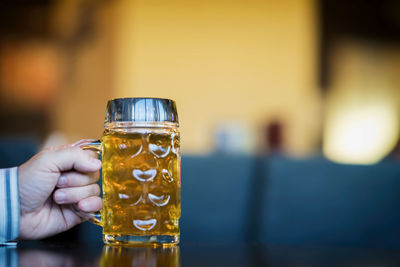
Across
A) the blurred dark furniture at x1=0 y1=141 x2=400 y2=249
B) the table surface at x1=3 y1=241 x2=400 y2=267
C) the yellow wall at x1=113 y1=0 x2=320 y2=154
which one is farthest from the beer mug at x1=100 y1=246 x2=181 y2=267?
the yellow wall at x1=113 y1=0 x2=320 y2=154

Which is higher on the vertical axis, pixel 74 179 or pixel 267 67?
pixel 267 67

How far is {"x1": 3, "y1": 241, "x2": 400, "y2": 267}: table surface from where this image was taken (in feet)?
1.80

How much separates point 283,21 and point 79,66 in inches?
90.0

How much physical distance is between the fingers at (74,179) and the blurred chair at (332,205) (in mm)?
852

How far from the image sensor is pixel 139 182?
0.62 meters

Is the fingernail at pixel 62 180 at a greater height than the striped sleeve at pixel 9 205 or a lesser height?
greater

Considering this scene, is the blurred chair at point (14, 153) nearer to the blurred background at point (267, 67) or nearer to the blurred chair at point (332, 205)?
the blurred chair at point (332, 205)

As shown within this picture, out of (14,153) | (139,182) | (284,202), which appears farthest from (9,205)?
(284,202)

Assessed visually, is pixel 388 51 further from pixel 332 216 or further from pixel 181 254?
pixel 181 254

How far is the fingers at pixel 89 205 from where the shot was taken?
0.64m

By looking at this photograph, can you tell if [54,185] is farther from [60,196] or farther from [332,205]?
[332,205]

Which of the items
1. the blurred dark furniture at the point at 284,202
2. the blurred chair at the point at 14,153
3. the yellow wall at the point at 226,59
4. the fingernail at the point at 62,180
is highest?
the yellow wall at the point at 226,59

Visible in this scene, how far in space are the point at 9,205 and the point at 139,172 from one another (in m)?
0.22

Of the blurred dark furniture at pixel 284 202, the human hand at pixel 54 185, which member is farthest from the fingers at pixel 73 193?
the blurred dark furniture at pixel 284 202
